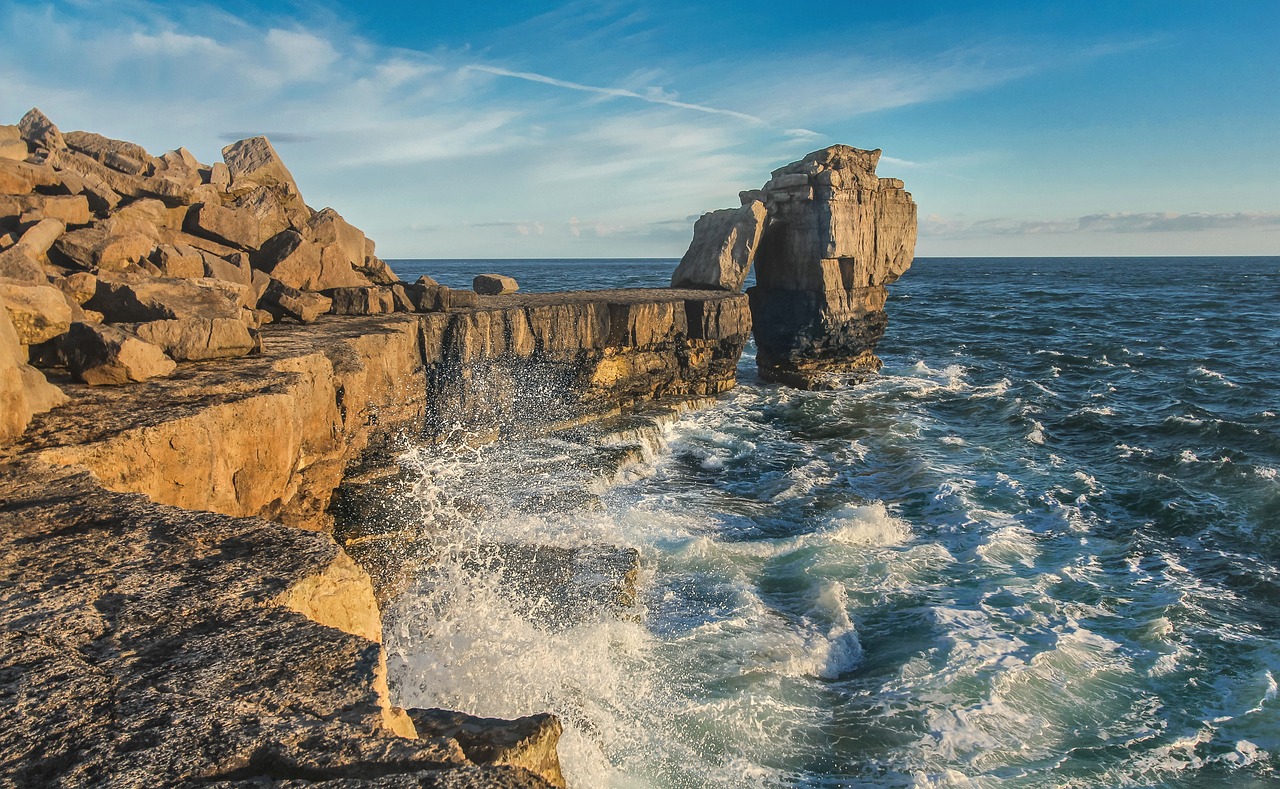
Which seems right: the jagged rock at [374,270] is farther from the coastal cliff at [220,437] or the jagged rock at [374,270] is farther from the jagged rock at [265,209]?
the jagged rock at [265,209]

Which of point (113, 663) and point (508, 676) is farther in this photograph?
point (508, 676)

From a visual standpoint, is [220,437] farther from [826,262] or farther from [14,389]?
[826,262]

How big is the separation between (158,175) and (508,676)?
11.8m

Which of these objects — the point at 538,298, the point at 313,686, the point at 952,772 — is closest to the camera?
the point at 313,686

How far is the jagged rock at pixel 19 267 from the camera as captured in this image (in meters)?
8.48

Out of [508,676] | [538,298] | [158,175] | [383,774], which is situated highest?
[158,175]

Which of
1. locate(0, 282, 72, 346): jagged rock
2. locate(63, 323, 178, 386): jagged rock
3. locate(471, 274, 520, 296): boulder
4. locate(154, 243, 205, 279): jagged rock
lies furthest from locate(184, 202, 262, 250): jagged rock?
locate(471, 274, 520, 296): boulder

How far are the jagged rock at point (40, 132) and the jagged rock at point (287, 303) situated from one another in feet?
16.7

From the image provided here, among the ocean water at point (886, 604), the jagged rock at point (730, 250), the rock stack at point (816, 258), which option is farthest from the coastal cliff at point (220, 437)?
the rock stack at point (816, 258)

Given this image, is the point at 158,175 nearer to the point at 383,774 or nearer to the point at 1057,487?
the point at 383,774

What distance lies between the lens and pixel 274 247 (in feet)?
48.5

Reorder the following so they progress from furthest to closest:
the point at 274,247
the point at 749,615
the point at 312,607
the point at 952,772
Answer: the point at 274,247 < the point at 749,615 < the point at 952,772 < the point at 312,607

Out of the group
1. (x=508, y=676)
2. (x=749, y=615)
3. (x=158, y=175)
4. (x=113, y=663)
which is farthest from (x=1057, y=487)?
(x=158, y=175)

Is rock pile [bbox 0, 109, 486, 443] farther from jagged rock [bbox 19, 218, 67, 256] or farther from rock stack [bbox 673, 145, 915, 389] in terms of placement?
rock stack [bbox 673, 145, 915, 389]
